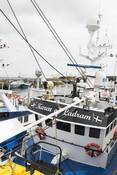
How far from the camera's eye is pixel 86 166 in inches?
313

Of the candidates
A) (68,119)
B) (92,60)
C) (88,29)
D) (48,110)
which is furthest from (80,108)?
(88,29)

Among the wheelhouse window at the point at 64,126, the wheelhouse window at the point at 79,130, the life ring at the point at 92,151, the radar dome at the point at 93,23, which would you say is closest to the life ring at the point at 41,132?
the wheelhouse window at the point at 64,126

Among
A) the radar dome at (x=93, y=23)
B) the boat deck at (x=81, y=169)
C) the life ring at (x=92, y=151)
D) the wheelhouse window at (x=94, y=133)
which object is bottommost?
the boat deck at (x=81, y=169)

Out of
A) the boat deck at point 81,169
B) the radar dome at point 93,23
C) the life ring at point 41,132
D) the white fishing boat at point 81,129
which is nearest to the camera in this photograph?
the white fishing boat at point 81,129

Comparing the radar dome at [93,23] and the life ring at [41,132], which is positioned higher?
the radar dome at [93,23]

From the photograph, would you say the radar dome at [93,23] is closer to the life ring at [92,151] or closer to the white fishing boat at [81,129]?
the white fishing boat at [81,129]

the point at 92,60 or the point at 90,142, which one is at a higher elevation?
the point at 92,60

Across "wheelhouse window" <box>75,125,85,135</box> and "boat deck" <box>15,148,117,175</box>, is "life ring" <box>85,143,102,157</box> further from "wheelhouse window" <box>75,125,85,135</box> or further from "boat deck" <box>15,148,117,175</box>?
"boat deck" <box>15,148,117,175</box>

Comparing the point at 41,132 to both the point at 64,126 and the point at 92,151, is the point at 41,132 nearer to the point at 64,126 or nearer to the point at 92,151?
the point at 64,126

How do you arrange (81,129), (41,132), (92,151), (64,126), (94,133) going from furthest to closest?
1. (41,132)
2. (64,126)
3. (81,129)
4. (94,133)
5. (92,151)

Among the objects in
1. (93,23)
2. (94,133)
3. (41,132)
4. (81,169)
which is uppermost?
(93,23)

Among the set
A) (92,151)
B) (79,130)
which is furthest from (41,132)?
(92,151)

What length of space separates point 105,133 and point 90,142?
0.93 metres

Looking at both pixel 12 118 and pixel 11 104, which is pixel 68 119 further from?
pixel 11 104
